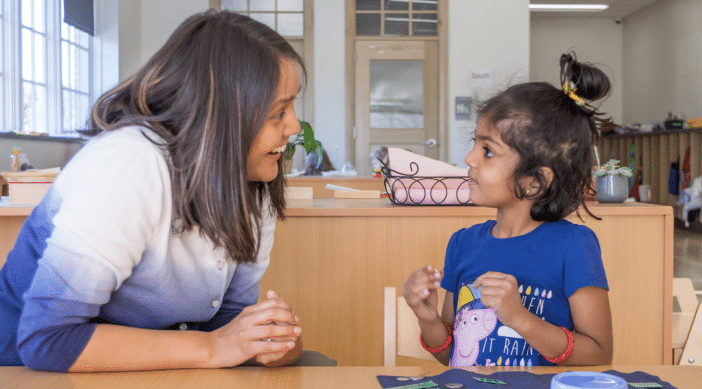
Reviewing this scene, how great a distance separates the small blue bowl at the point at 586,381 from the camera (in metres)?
0.56

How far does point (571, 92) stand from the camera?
113 cm

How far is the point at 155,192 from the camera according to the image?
76 centimetres

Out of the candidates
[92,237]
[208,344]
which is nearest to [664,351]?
[208,344]

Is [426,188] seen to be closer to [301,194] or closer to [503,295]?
[301,194]

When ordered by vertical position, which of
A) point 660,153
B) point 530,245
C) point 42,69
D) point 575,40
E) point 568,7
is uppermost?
point 568,7

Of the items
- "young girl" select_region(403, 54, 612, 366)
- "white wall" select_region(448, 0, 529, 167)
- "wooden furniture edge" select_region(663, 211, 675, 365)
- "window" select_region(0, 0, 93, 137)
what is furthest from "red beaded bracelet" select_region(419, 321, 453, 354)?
"white wall" select_region(448, 0, 529, 167)

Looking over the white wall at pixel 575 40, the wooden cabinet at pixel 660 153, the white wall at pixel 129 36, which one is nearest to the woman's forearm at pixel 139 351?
the white wall at pixel 129 36

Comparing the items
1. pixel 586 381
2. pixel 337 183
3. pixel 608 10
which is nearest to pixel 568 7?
pixel 608 10

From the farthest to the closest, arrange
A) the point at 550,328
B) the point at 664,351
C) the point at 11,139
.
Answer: the point at 11,139
the point at 664,351
the point at 550,328

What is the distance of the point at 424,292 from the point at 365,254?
0.62 metres

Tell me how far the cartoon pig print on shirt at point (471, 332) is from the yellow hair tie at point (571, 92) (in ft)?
1.41

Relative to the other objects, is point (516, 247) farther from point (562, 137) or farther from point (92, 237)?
point (92, 237)

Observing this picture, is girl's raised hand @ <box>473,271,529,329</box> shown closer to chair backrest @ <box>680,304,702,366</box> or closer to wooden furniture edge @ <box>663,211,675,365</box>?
chair backrest @ <box>680,304,702,366</box>

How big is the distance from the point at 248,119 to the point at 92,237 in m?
0.26
